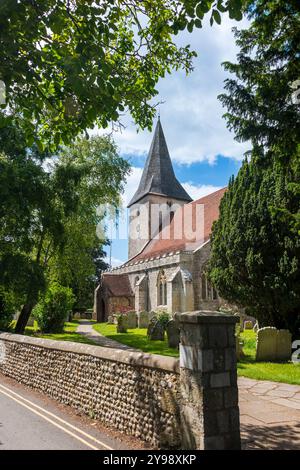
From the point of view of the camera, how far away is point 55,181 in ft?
54.6

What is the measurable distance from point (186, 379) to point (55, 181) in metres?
13.7

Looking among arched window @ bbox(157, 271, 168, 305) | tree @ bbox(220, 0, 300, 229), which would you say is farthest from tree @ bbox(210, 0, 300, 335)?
arched window @ bbox(157, 271, 168, 305)

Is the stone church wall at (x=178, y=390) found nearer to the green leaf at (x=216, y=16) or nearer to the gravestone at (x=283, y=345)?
the green leaf at (x=216, y=16)

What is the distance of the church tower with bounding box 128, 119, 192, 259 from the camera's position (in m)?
39.5

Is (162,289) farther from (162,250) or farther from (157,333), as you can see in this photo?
(157,333)

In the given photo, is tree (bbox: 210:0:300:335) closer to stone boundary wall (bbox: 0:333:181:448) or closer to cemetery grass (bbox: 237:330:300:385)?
cemetery grass (bbox: 237:330:300:385)

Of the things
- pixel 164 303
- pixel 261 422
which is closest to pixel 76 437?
pixel 261 422

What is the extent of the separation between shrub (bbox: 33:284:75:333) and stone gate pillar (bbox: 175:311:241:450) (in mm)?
17177

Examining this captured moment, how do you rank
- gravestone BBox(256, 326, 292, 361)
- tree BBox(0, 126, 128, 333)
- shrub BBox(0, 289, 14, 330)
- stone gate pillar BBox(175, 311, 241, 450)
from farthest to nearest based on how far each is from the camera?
shrub BBox(0, 289, 14, 330) < tree BBox(0, 126, 128, 333) < gravestone BBox(256, 326, 292, 361) < stone gate pillar BBox(175, 311, 241, 450)

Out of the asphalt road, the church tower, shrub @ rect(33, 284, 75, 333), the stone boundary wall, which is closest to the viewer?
the stone boundary wall

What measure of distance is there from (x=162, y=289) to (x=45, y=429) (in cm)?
2265

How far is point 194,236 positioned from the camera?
28281 millimetres

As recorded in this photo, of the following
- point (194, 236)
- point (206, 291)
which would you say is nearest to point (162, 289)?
point (206, 291)
